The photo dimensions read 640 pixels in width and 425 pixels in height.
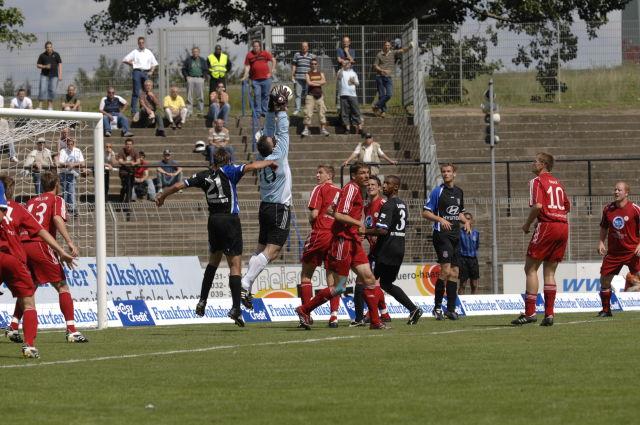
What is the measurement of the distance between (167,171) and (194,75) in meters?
5.00

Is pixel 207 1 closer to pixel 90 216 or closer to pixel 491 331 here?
pixel 90 216

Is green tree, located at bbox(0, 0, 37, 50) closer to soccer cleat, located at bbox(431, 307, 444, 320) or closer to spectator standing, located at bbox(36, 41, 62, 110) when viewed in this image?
spectator standing, located at bbox(36, 41, 62, 110)

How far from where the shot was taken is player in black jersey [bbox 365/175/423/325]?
1758 cm

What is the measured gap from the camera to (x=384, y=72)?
34.6 metres

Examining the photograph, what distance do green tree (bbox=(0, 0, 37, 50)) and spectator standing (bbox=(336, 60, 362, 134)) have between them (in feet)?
28.2

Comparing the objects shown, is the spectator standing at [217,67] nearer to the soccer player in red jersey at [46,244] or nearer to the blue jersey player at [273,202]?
the blue jersey player at [273,202]

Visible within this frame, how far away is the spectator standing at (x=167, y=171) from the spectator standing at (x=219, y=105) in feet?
9.44

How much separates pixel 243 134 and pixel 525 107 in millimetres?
8670

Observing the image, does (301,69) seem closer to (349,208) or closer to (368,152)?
(368,152)

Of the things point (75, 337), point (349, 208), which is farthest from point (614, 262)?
point (75, 337)

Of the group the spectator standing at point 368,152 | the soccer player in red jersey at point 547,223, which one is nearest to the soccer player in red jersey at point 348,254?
the soccer player in red jersey at point 547,223

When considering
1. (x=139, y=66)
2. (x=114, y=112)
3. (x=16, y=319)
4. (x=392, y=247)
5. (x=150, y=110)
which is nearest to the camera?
(x=16, y=319)

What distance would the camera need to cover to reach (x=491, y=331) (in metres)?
15.7

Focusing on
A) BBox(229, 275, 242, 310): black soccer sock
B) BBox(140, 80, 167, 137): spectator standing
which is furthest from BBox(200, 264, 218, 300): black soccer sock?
BBox(140, 80, 167, 137): spectator standing
